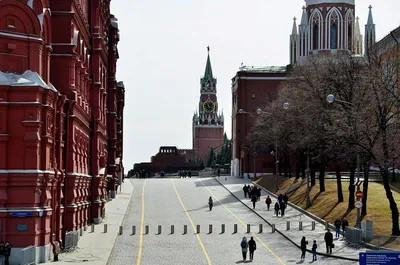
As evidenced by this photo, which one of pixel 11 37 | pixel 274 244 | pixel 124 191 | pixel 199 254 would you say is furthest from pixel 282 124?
pixel 11 37

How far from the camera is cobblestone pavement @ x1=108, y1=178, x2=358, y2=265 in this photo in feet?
133

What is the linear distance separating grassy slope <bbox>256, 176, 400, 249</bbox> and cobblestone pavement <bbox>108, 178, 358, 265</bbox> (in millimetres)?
4228

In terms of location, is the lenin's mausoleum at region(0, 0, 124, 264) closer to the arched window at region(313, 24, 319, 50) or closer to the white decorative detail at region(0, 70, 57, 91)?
the white decorative detail at region(0, 70, 57, 91)

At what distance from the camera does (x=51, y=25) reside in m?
43.2

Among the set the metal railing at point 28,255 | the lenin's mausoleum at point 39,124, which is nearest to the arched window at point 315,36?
the lenin's mausoleum at point 39,124

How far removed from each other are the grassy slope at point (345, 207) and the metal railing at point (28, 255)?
1714 centimetres

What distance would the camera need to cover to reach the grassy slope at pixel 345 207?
1849 inches

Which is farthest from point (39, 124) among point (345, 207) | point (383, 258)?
point (345, 207)

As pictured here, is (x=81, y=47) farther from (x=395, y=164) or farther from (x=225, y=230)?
(x=395, y=164)

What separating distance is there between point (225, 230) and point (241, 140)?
62.2 metres

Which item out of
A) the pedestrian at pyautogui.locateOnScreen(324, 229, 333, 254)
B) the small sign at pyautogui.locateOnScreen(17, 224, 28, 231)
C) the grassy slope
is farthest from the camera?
the grassy slope

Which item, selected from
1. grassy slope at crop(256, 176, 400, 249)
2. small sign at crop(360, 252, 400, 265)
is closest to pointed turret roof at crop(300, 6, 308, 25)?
grassy slope at crop(256, 176, 400, 249)

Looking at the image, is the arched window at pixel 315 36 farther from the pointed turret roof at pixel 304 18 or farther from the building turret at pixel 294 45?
the building turret at pixel 294 45

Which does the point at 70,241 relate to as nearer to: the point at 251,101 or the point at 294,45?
the point at 251,101
